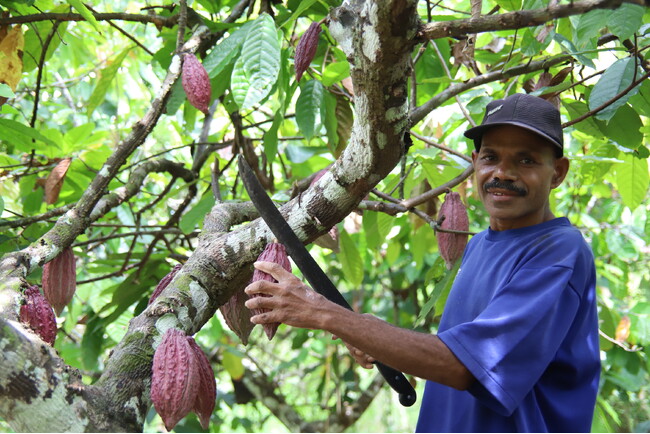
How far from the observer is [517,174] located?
1.39m

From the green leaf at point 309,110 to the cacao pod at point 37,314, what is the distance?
91 cm

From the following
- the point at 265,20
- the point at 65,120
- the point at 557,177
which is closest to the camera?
the point at 557,177

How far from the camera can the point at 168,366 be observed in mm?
1125

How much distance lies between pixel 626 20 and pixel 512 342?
0.69 metres

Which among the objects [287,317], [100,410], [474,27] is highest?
[474,27]

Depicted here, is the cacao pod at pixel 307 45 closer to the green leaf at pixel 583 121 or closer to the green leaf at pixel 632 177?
the green leaf at pixel 583 121

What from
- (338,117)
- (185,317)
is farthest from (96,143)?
(185,317)

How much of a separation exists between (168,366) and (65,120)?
10.9 feet

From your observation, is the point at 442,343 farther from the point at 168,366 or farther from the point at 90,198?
the point at 90,198

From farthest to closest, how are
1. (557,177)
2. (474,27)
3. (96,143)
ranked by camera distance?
1. (96,143)
2. (557,177)
3. (474,27)

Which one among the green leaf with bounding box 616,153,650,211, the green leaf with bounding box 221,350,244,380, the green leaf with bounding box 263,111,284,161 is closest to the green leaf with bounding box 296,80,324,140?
the green leaf with bounding box 263,111,284,161

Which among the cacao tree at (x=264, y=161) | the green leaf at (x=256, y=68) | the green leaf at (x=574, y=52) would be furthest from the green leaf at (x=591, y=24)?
the green leaf at (x=256, y=68)

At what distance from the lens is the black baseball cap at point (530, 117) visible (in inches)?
53.6

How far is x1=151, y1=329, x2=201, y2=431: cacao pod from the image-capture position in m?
1.12
